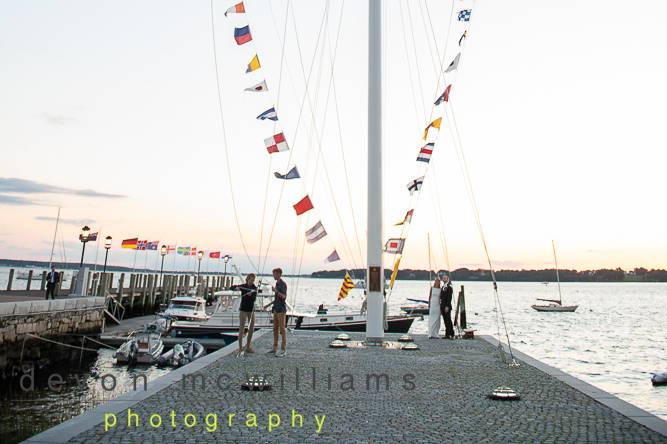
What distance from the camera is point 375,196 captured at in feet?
55.8

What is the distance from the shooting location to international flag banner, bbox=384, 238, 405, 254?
19.5 m

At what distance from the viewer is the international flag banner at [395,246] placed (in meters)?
19.5

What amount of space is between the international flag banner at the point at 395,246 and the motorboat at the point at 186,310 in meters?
15.7

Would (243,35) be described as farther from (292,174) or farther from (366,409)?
(366,409)

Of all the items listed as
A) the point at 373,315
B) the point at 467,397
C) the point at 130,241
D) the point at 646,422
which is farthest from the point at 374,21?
the point at 130,241

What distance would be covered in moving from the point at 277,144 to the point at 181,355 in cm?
907

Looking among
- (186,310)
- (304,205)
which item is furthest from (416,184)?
(186,310)

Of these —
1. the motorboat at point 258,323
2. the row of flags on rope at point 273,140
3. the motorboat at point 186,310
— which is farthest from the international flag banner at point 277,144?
the motorboat at point 186,310

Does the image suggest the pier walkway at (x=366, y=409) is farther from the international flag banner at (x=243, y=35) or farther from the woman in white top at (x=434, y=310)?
the international flag banner at (x=243, y=35)

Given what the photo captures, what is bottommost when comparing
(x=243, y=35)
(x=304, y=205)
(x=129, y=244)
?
(x=304, y=205)

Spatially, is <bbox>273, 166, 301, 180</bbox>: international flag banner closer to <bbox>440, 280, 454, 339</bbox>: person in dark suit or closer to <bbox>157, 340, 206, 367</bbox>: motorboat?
<bbox>440, 280, 454, 339</bbox>: person in dark suit

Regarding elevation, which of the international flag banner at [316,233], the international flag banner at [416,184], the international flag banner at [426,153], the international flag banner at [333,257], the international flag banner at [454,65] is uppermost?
the international flag banner at [454,65]

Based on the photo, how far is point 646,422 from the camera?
7.22 m

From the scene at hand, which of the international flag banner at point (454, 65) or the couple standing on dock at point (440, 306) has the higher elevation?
the international flag banner at point (454, 65)
